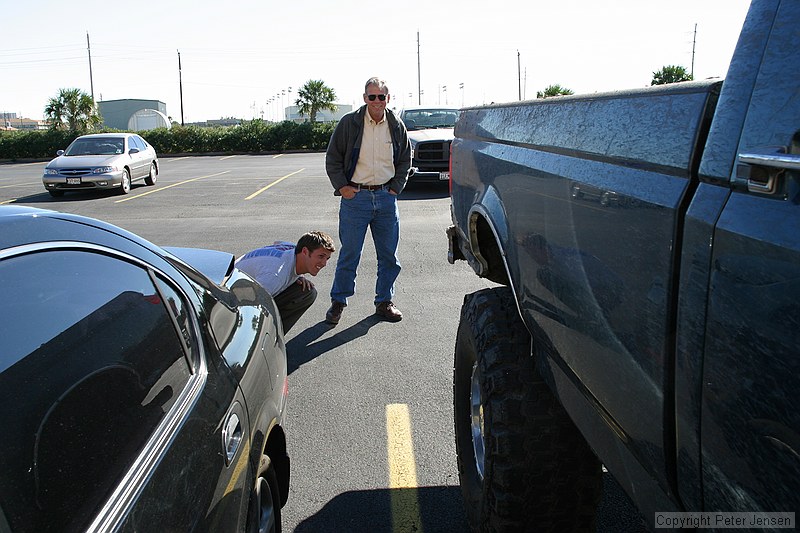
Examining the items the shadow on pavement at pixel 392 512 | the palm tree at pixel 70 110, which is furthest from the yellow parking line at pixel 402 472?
the palm tree at pixel 70 110

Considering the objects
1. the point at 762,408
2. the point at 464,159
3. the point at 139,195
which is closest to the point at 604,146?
the point at 762,408

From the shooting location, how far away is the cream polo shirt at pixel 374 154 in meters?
5.64

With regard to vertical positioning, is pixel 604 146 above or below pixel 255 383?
above

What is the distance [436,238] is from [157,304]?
7.65 metres

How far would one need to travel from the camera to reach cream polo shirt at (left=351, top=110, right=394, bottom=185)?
564 centimetres

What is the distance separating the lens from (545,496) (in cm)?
235

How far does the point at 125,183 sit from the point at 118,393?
16.3 m

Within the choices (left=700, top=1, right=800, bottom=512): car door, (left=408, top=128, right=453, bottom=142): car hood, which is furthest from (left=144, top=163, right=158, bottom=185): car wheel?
(left=700, top=1, right=800, bottom=512): car door

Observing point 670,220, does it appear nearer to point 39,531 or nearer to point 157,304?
point 39,531

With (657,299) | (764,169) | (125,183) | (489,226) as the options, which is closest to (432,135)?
(125,183)

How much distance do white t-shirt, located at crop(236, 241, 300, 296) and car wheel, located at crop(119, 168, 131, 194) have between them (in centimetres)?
1304

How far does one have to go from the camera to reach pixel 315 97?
50906 millimetres

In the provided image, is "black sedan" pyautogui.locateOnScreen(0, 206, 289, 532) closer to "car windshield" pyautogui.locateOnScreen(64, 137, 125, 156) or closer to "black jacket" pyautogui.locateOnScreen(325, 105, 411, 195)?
"black jacket" pyautogui.locateOnScreen(325, 105, 411, 195)

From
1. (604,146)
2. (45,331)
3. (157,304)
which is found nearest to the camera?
(45,331)
